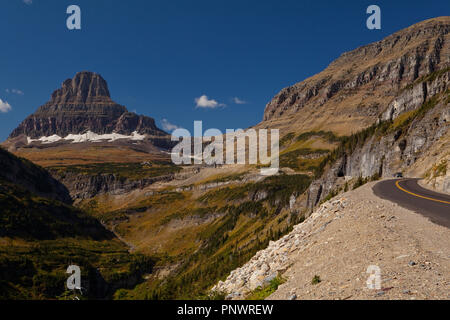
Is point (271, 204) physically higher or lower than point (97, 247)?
higher

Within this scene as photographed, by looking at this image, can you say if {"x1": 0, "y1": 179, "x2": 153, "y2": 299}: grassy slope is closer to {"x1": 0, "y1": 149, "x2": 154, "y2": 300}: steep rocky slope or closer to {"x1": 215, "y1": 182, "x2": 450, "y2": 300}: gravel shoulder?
{"x1": 0, "y1": 149, "x2": 154, "y2": 300}: steep rocky slope

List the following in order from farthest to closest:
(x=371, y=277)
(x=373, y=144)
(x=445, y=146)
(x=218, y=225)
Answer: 1. (x=218, y=225)
2. (x=373, y=144)
3. (x=445, y=146)
4. (x=371, y=277)

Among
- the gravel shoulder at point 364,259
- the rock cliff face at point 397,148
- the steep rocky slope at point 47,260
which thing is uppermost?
the rock cliff face at point 397,148

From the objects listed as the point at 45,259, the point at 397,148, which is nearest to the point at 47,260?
the point at 45,259

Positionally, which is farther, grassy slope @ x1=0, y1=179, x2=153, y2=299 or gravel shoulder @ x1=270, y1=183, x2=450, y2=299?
grassy slope @ x1=0, y1=179, x2=153, y2=299

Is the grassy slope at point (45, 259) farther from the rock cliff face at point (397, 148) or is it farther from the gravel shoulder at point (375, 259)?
the gravel shoulder at point (375, 259)

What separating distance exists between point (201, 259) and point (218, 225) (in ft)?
153

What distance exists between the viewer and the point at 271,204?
17500cm

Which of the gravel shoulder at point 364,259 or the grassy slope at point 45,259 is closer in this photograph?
the gravel shoulder at point 364,259

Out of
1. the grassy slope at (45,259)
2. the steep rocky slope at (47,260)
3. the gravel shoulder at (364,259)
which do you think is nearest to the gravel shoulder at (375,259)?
the gravel shoulder at (364,259)

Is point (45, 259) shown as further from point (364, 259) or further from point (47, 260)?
point (364, 259)

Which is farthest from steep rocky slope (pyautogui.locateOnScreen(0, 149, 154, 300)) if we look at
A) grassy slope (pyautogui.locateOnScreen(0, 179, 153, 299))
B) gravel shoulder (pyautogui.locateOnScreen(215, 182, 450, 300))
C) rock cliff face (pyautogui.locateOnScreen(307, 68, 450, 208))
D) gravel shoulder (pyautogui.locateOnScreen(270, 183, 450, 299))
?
gravel shoulder (pyautogui.locateOnScreen(270, 183, 450, 299))
